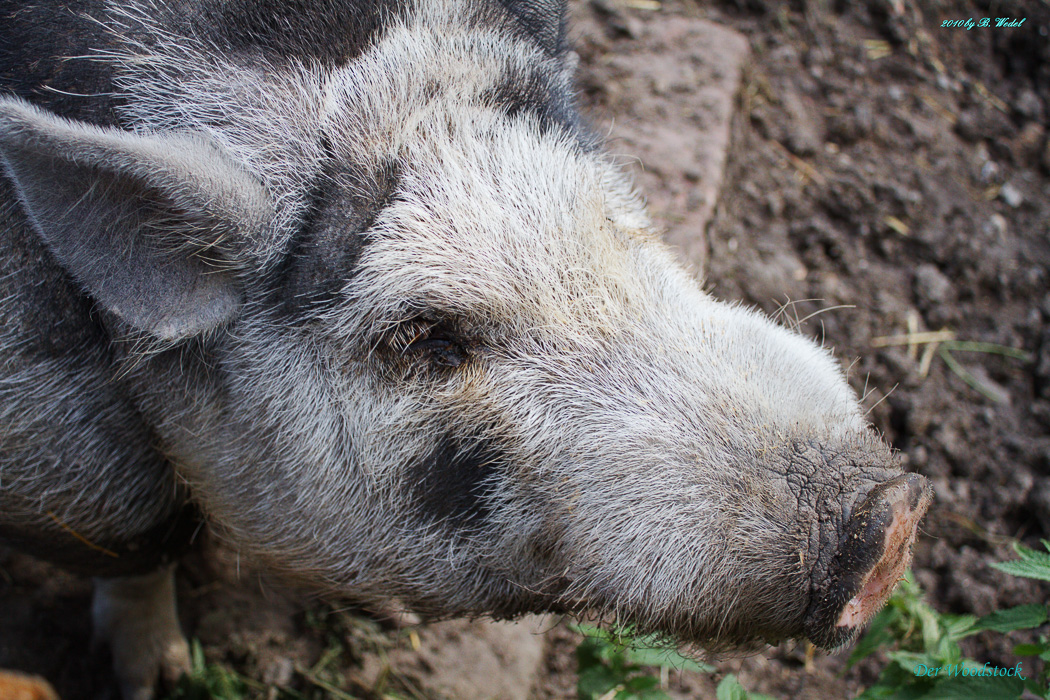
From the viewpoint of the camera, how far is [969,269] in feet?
13.4

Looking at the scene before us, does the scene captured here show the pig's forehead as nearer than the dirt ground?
Yes

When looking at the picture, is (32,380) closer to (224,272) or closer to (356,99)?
(224,272)

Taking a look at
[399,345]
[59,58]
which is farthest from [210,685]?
[59,58]

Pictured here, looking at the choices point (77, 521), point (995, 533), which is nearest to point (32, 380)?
point (77, 521)

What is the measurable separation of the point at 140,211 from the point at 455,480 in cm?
102

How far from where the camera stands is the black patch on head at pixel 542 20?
256 centimetres

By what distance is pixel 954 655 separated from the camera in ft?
7.34

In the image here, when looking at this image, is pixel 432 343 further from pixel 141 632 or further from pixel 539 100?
pixel 141 632

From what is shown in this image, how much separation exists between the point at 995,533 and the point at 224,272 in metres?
3.20

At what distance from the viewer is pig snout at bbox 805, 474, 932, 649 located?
1.72 metres

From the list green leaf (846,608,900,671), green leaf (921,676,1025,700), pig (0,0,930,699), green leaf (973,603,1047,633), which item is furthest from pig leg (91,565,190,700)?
green leaf (973,603,1047,633)

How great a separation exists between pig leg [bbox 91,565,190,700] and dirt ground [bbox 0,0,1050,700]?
6.1 inches

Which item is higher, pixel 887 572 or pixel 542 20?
pixel 542 20

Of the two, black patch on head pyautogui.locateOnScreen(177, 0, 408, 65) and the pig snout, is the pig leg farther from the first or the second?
the pig snout
